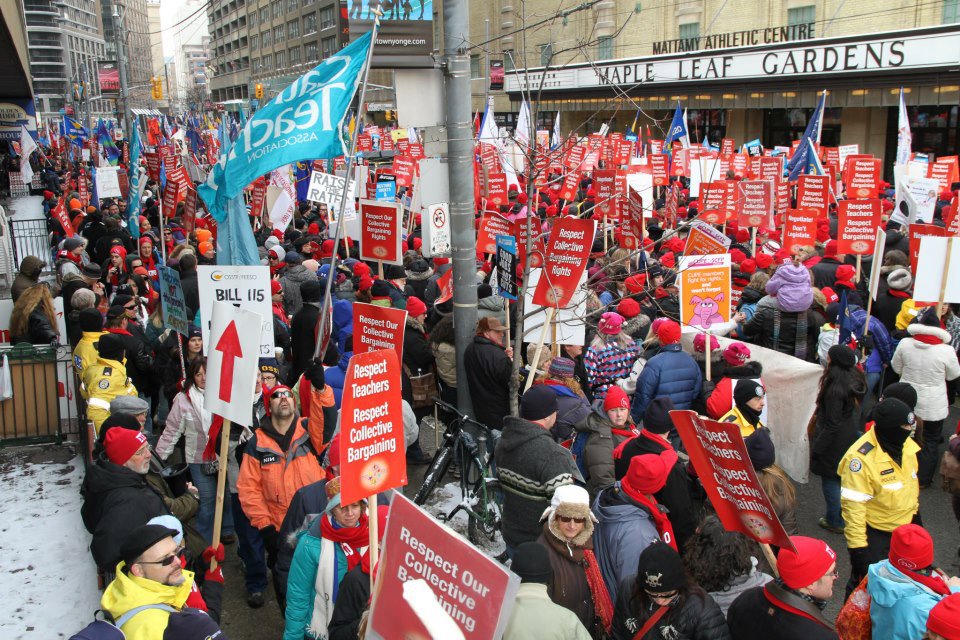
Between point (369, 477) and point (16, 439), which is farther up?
point (369, 477)

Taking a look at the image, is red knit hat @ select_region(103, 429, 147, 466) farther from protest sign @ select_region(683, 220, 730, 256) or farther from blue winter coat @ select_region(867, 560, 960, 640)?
protest sign @ select_region(683, 220, 730, 256)

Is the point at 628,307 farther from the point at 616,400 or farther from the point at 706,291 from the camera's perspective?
the point at 616,400

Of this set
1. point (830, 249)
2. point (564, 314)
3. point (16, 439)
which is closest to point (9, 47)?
point (16, 439)

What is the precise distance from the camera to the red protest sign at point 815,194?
1205 centimetres

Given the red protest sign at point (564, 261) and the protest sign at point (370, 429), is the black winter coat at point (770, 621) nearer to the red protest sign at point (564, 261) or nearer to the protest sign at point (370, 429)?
the protest sign at point (370, 429)

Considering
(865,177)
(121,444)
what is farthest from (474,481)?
(865,177)

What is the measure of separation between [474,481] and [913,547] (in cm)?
369

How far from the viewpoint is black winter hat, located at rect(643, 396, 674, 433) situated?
17.3 feet

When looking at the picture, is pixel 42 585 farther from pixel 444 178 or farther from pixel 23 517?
pixel 444 178

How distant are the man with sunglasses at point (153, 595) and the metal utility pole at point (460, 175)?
3.98 metres

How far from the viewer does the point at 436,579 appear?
9.36 ft

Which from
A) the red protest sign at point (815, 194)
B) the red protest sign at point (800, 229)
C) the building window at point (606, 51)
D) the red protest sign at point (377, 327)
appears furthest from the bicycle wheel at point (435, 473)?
the building window at point (606, 51)

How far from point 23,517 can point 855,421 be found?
6.79m

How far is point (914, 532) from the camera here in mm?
4023
